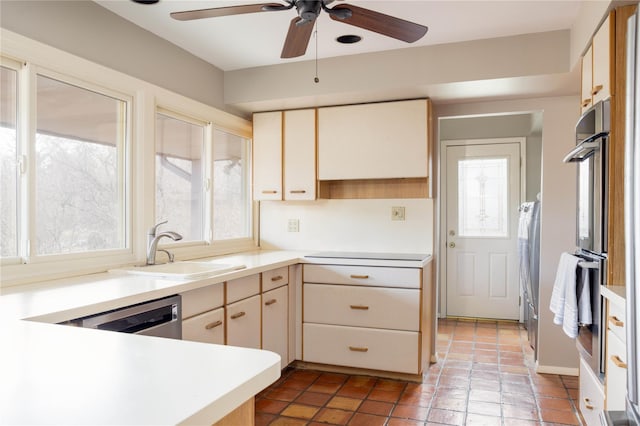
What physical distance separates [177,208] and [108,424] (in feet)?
8.44

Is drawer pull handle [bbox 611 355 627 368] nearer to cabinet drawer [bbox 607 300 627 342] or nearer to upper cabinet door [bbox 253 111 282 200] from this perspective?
cabinet drawer [bbox 607 300 627 342]

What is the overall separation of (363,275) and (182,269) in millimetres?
1196

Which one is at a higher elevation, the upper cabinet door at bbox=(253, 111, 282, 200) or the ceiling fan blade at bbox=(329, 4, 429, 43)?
the ceiling fan blade at bbox=(329, 4, 429, 43)

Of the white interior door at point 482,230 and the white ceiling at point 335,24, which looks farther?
the white interior door at point 482,230

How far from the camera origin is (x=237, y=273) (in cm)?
250

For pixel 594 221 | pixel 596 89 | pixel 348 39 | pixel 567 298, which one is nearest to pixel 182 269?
pixel 348 39

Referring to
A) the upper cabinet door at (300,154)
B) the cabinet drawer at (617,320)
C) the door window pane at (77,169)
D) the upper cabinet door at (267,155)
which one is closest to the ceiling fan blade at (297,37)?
the door window pane at (77,169)

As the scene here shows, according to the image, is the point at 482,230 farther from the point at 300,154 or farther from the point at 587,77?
the point at 587,77

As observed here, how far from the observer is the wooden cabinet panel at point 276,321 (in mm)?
2900

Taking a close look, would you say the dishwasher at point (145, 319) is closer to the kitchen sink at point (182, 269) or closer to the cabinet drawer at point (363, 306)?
the kitchen sink at point (182, 269)

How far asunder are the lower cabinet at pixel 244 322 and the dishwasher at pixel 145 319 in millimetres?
449

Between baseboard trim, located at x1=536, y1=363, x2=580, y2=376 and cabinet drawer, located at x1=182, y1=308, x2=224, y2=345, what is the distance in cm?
230

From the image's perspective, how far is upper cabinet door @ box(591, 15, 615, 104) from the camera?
A: 6.31 feet

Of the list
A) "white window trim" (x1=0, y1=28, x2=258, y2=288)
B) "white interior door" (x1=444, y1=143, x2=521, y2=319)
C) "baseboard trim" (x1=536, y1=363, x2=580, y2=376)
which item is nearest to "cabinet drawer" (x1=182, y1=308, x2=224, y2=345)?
"white window trim" (x1=0, y1=28, x2=258, y2=288)
